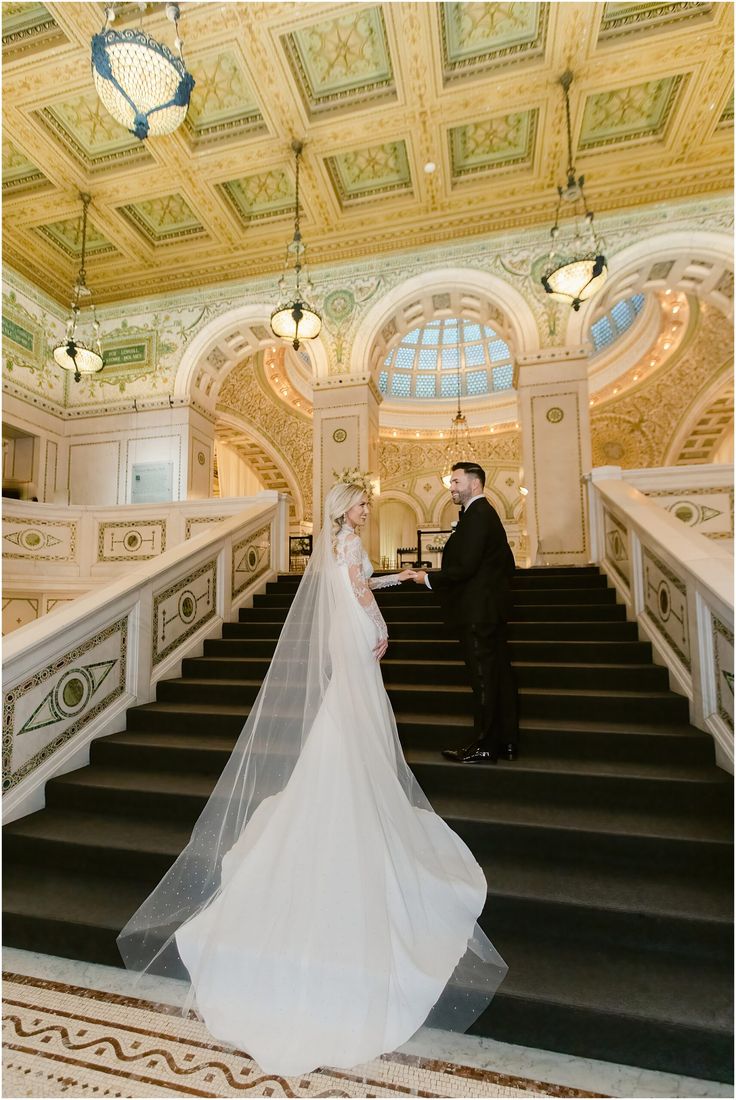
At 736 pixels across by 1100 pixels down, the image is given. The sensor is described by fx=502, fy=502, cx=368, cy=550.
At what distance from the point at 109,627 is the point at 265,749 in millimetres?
1869

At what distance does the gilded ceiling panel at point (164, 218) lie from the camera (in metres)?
8.28

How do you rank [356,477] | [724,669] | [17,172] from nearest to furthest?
[724,669], [356,477], [17,172]

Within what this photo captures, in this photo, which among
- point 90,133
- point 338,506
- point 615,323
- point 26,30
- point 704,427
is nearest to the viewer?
point 338,506

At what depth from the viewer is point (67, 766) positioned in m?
3.22

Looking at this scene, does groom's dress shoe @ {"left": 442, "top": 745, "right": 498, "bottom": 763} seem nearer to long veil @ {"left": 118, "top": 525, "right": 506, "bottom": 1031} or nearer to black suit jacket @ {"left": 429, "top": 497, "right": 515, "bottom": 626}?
long veil @ {"left": 118, "top": 525, "right": 506, "bottom": 1031}

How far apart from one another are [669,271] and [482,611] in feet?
27.4

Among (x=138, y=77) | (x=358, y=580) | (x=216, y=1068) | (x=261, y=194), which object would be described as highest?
(x=261, y=194)

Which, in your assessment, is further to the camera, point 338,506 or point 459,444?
point 459,444

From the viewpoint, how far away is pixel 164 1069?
1731 millimetres

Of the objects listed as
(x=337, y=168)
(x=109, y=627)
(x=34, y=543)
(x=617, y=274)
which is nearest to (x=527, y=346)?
(x=617, y=274)

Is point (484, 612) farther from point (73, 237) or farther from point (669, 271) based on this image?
point (73, 237)

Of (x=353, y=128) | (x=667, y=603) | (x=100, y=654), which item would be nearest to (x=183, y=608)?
(x=100, y=654)

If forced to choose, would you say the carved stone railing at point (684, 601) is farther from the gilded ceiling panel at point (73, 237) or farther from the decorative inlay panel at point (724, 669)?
the gilded ceiling panel at point (73, 237)

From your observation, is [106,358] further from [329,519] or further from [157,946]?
[157,946]
